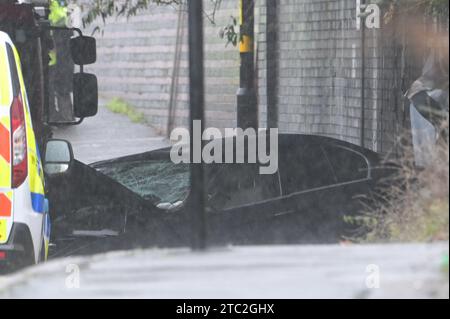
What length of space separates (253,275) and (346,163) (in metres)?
3.78

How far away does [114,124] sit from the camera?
20234mm

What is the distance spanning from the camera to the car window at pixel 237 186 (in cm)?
756

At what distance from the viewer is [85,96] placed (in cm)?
789

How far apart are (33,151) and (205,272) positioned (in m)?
2.29

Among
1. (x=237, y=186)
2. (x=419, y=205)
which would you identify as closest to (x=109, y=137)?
(x=237, y=186)

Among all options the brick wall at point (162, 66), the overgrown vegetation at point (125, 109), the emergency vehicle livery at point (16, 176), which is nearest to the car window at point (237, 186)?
the emergency vehicle livery at point (16, 176)

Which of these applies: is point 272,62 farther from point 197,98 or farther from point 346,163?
point 197,98

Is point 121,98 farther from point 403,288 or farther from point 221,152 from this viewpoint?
point 403,288

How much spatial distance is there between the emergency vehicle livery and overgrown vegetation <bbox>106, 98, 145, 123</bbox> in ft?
45.8

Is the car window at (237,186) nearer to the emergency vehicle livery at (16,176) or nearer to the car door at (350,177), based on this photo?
the car door at (350,177)

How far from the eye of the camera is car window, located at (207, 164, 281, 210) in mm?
7559

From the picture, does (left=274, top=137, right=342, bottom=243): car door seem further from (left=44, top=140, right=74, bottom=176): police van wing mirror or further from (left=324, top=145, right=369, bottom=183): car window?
(left=44, top=140, right=74, bottom=176): police van wing mirror

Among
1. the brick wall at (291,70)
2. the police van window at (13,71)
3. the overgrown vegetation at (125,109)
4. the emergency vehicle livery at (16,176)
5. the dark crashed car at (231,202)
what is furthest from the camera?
the overgrown vegetation at (125,109)

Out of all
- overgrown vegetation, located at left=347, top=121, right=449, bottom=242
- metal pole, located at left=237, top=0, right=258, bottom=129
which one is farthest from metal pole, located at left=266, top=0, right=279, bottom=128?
overgrown vegetation, located at left=347, top=121, right=449, bottom=242
